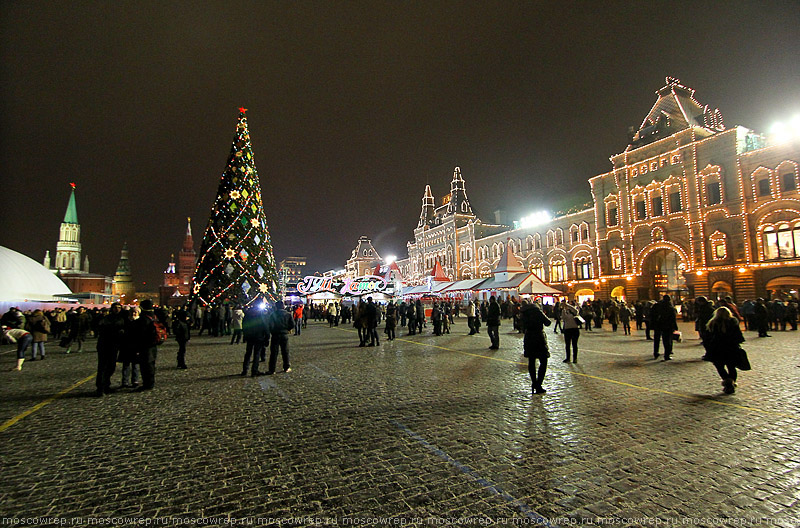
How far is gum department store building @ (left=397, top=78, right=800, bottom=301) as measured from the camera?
28.6 m

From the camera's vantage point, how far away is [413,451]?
4.58 m

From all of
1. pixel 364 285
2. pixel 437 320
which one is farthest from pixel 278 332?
pixel 364 285

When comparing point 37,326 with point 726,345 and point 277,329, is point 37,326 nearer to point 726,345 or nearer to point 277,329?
point 277,329

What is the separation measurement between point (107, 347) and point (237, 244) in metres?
15.7

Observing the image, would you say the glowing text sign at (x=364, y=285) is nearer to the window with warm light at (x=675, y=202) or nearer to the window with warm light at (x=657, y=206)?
the window with warm light at (x=657, y=206)

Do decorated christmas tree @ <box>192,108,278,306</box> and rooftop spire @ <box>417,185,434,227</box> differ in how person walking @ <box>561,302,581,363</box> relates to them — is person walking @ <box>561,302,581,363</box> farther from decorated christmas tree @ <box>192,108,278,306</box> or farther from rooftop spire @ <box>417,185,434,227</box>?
rooftop spire @ <box>417,185,434,227</box>

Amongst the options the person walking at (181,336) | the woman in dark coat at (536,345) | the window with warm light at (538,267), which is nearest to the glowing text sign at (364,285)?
the person walking at (181,336)

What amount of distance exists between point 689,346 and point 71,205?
142 meters

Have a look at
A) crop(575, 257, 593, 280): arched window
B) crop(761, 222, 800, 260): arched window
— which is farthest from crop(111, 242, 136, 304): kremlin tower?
crop(761, 222, 800, 260): arched window

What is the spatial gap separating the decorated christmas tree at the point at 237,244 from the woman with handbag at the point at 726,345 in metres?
19.7

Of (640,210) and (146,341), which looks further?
(640,210)

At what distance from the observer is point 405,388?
25.6ft

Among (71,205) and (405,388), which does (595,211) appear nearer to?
(405,388)

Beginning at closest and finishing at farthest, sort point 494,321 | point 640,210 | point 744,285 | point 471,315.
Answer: point 494,321 < point 471,315 < point 744,285 < point 640,210
